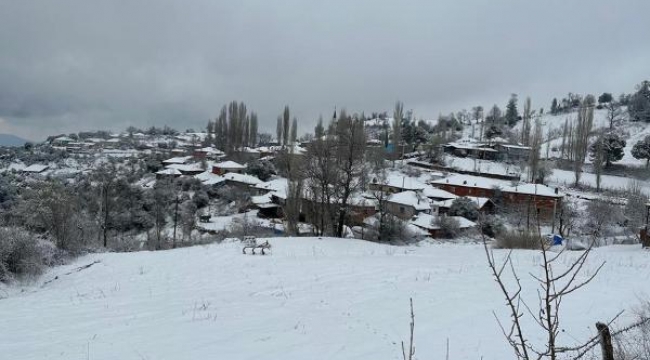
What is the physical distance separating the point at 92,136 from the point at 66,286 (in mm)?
126126

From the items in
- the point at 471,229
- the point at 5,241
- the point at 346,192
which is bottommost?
the point at 471,229

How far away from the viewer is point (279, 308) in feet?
24.7

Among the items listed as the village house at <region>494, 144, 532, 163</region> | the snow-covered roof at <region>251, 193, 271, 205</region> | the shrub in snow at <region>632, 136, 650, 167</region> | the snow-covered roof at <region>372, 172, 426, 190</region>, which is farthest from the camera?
the village house at <region>494, 144, 532, 163</region>

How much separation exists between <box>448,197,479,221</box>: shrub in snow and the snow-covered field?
2425 cm

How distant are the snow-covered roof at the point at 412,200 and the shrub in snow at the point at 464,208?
7.32 ft

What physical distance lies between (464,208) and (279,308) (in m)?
32.5

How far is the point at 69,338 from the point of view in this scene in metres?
6.35

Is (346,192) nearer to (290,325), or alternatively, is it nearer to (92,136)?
(290,325)

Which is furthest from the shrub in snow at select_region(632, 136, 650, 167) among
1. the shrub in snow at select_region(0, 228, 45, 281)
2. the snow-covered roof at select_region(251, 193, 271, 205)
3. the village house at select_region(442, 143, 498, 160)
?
the shrub in snow at select_region(0, 228, 45, 281)

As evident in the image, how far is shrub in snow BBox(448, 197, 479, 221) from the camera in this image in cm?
3706

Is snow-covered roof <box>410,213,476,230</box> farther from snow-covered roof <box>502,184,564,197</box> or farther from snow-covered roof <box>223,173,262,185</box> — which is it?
snow-covered roof <box>223,173,262,185</box>

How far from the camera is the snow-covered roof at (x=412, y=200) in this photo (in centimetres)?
3794

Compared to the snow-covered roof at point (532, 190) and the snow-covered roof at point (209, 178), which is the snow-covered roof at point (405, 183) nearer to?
the snow-covered roof at point (532, 190)

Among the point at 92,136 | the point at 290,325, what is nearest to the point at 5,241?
the point at 290,325
